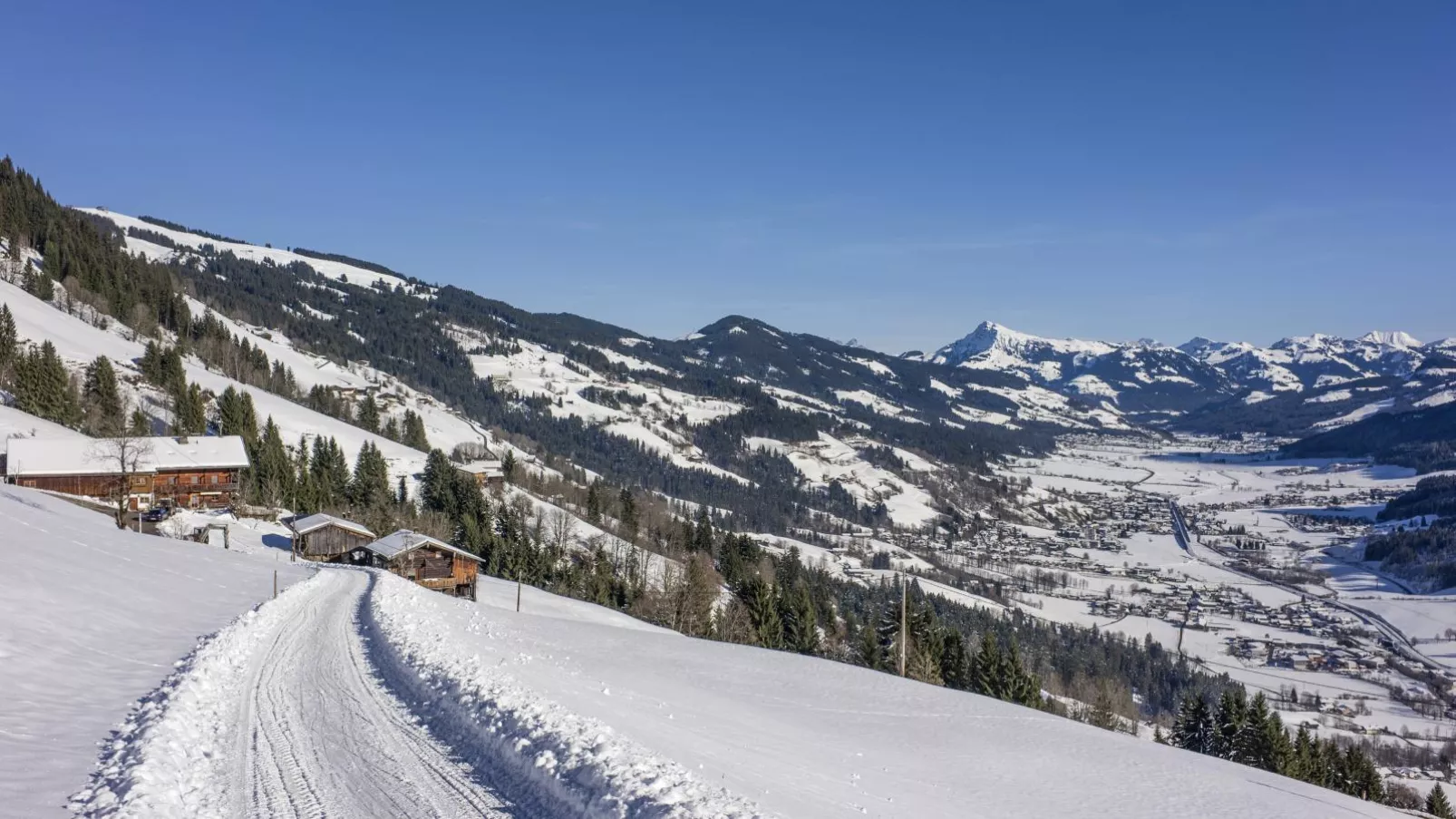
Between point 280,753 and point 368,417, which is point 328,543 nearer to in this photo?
point 280,753

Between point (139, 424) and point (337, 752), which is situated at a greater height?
point (139, 424)

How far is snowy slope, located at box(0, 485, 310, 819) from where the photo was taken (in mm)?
10875

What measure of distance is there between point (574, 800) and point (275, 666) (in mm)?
11915

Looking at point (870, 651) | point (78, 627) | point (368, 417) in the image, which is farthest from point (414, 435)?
point (78, 627)

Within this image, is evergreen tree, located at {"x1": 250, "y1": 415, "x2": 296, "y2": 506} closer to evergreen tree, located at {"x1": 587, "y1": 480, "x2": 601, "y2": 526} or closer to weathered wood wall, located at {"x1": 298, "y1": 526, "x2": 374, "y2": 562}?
weathered wood wall, located at {"x1": 298, "y1": 526, "x2": 374, "y2": 562}

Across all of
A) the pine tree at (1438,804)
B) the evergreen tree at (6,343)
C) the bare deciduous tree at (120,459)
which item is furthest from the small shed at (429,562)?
the pine tree at (1438,804)

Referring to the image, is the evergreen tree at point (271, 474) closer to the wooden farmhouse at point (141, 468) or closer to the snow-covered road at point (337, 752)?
the wooden farmhouse at point (141, 468)

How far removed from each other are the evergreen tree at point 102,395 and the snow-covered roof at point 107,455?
11747 millimetres

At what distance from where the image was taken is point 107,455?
63.5 meters

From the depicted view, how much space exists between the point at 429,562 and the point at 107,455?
1185 inches

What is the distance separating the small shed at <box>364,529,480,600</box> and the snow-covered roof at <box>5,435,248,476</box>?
79.3 ft

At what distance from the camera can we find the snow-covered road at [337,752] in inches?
411

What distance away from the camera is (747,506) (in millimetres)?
198125

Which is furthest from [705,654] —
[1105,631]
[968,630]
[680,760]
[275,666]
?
[1105,631]
